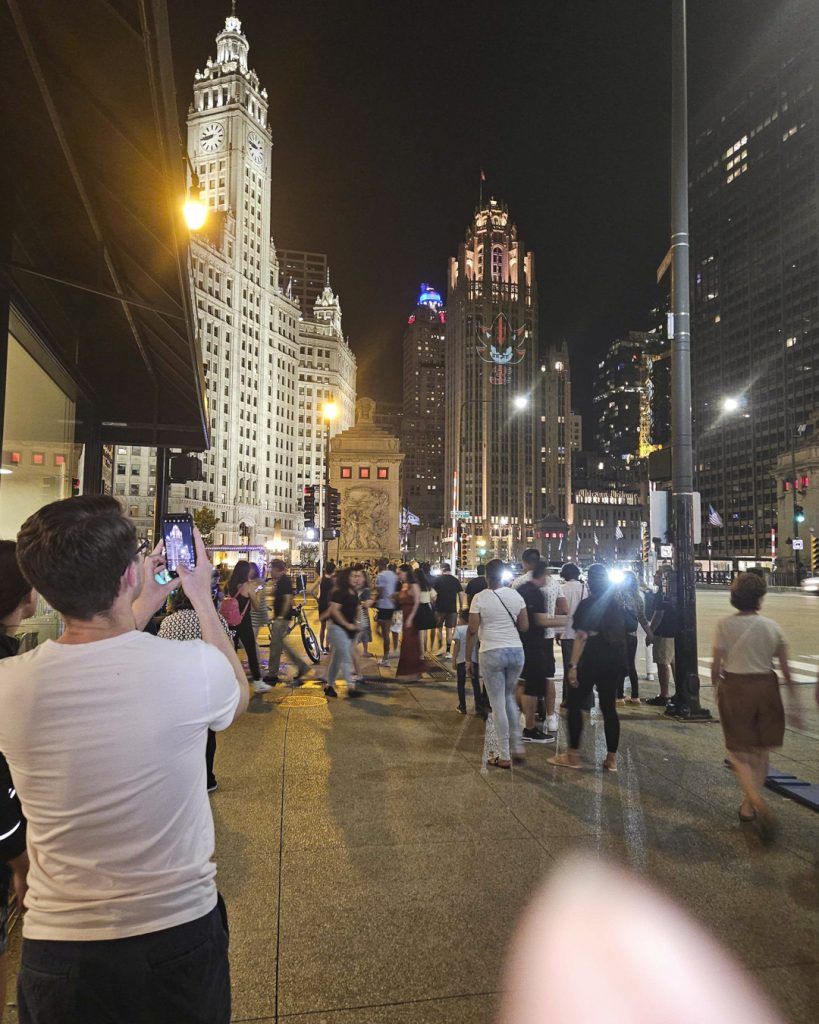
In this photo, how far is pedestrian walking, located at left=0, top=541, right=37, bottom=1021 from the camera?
2434 millimetres

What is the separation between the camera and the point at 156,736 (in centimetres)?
167

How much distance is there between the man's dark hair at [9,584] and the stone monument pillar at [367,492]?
45.2 metres

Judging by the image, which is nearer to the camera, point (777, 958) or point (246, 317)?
point (777, 958)

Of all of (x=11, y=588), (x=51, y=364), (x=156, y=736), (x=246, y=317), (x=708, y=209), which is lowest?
(x=156, y=736)

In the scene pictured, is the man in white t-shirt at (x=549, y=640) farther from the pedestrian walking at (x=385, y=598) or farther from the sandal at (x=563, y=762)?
the pedestrian walking at (x=385, y=598)

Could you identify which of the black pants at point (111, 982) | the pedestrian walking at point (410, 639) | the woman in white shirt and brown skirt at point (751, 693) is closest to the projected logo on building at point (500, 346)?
the pedestrian walking at point (410, 639)

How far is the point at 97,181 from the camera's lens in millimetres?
5754

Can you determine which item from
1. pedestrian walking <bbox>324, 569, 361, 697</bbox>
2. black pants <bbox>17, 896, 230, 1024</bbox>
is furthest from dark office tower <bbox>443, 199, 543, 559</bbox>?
black pants <bbox>17, 896, 230, 1024</bbox>

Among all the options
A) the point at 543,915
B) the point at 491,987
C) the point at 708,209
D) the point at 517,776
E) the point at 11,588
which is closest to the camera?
the point at 11,588

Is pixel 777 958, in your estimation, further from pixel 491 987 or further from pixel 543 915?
pixel 491 987

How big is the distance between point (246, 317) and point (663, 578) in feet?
346

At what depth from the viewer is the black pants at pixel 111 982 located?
156cm

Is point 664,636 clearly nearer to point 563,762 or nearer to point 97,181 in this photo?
point 563,762

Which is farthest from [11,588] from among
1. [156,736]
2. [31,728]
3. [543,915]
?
[543,915]
